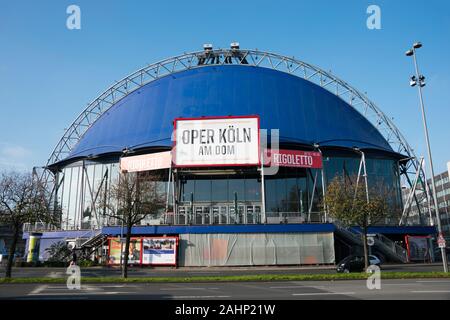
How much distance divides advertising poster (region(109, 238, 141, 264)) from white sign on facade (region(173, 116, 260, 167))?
9342mm

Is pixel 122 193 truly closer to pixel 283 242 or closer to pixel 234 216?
pixel 234 216

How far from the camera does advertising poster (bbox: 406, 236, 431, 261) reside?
42250 mm

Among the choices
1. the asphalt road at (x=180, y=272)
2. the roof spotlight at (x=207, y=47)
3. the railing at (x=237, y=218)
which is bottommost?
the asphalt road at (x=180, y=272)

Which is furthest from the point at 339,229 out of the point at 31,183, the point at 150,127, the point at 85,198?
the point at 85,198

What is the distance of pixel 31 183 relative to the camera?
2797cm

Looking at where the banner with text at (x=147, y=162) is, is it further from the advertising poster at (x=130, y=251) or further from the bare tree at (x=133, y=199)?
the advertising poster at (x=130, y=251)

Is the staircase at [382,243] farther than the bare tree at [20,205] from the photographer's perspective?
Yes

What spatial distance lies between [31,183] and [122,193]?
7248 millimetres

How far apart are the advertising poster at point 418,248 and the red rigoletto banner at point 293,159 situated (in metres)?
13.3

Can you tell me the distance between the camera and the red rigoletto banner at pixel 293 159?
137 feet

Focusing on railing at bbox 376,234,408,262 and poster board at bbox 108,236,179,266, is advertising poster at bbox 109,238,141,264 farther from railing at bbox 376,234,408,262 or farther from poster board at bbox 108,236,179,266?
railing at bbox 376,234,408,262

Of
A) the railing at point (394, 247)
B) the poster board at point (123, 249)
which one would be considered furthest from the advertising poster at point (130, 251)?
the railing at point (394, 247)

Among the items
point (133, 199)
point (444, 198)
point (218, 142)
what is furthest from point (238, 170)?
point (444, 198)

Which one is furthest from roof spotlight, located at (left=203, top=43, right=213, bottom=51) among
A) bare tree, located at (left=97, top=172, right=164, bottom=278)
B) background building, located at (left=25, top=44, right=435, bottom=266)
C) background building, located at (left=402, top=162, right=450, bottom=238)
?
background building, located at (left=402, top=162, right=450, bottom=238)
